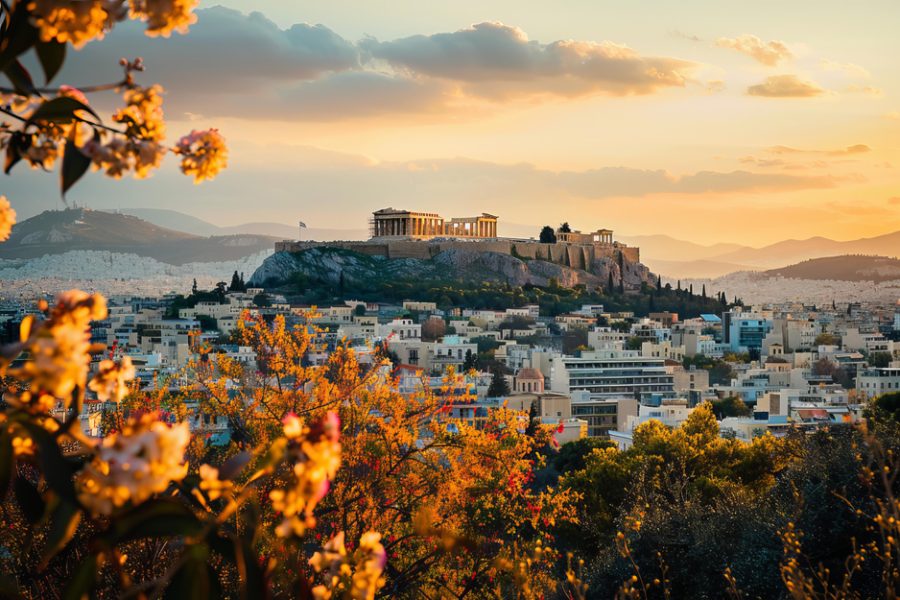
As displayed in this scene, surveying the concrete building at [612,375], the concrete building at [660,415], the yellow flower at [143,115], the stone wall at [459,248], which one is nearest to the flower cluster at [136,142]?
the yellow flower at [143,115]

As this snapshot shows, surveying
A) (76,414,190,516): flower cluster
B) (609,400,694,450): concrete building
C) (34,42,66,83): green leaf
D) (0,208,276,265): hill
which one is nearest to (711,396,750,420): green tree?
(609,400,694,450): concrete building

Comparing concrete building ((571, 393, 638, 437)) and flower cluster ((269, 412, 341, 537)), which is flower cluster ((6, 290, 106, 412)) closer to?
flower cluster ((269, 412, 341, 537))

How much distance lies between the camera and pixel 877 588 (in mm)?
7340

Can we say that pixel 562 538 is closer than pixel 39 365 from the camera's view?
No

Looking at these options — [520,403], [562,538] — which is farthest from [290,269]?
[562,538]

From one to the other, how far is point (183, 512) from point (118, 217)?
176 metres

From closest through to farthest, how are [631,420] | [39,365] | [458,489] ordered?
[39,365] < [458,489] < [631,420]

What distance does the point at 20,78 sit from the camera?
2006 mm

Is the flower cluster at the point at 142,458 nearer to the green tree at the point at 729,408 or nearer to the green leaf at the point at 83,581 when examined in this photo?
the green leaf at the point at 83,581

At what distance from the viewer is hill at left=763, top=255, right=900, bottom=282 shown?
166m

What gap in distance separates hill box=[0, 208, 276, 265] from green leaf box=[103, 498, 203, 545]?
138933 millimetres

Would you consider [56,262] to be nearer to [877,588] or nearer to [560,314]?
[560,314]

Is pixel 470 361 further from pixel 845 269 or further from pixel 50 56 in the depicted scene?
pixel 845 269

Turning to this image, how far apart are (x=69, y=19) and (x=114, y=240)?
16153 centimetres
